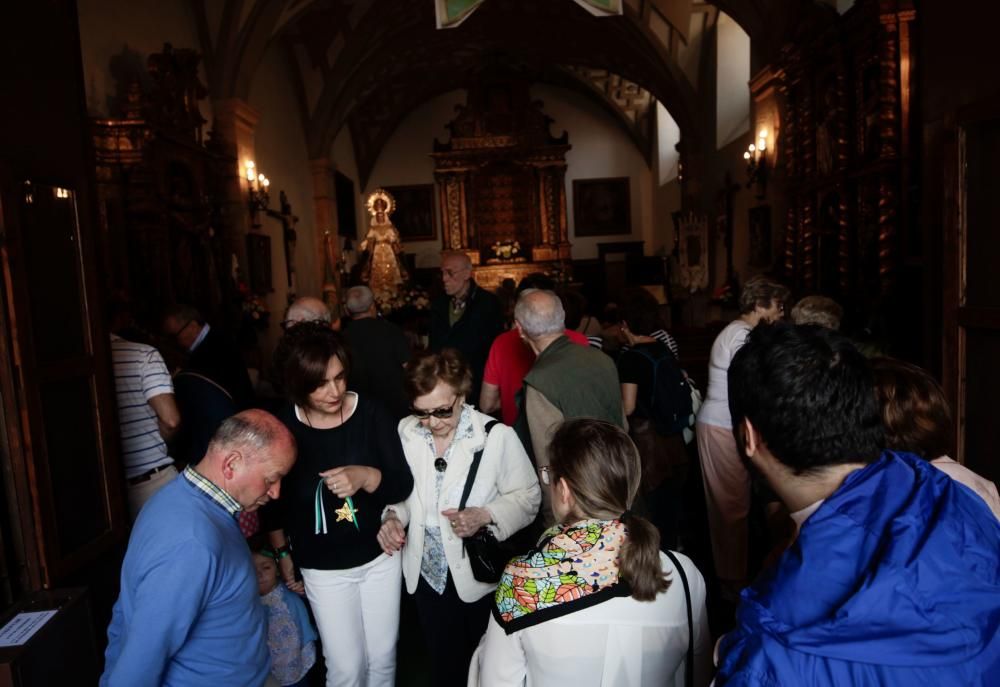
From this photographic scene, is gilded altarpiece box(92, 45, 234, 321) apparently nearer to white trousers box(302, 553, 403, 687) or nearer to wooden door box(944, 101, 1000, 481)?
white trousers box(302, 553, 403, 687)

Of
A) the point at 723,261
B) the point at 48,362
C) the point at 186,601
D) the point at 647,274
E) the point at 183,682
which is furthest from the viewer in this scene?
the point at 647,274

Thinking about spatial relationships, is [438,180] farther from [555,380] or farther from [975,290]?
[555,380]

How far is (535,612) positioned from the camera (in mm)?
1506

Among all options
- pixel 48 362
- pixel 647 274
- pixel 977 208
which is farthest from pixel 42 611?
pixel 647 274

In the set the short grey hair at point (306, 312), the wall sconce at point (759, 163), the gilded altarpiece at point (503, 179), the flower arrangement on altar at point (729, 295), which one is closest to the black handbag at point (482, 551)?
the short grey hair at point (306, 312)

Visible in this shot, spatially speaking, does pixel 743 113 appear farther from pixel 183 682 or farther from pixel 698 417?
pixel 183 682

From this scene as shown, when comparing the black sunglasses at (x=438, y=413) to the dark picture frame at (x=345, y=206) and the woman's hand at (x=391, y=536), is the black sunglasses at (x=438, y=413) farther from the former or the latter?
the dark picture frame at (x=345, y=206)

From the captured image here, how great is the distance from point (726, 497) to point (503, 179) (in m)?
16.1

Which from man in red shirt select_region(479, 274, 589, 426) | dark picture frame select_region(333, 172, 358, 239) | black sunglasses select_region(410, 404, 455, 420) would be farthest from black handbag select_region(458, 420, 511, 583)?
dark picture frame select_region(333, 172, 358, 239)

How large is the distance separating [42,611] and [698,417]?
3065 millimetres

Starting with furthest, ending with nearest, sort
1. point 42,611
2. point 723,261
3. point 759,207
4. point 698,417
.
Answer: point 723,261, point 759,207, point 698,417, point 42,611

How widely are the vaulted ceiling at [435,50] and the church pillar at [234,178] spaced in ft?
0.71

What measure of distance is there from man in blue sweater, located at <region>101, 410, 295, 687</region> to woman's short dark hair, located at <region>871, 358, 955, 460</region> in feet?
5.19

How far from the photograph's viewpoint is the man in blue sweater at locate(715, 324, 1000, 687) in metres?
1.00
